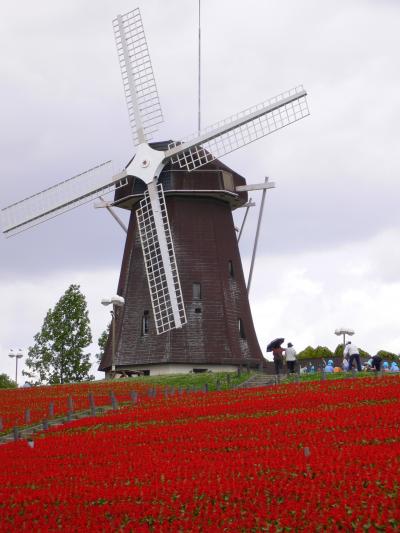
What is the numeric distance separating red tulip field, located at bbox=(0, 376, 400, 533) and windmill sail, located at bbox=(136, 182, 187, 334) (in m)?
15.4

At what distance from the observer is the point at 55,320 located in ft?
208

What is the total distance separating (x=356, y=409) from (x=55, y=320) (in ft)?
143

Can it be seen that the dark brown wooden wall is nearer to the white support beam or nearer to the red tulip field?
the white support beam

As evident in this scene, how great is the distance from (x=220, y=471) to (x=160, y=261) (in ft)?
90.1

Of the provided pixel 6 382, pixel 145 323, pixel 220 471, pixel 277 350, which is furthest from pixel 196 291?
pixel 6 382

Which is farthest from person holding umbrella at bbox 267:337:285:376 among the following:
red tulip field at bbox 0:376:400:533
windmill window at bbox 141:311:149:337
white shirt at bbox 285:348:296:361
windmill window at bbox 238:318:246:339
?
red tulip field at bbox 0:376:400:533

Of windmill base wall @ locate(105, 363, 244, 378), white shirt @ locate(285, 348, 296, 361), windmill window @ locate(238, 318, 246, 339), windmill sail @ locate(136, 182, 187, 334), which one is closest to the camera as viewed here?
white shirt @ locate(285, 348, 296, 361)

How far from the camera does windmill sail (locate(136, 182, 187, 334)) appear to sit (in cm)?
4111

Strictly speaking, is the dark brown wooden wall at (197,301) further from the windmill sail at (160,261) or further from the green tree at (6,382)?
the green tree at (6,382)

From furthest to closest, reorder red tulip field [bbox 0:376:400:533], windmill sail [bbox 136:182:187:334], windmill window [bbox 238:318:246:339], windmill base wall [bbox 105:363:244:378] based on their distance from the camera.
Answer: windmill window [bbox 238:318:246:339] → windmill base wall [bbox 105:363:244:378] → windmill sail [bbox 136:182:187:334] → red tulip field [bbox 0:376:400:533]

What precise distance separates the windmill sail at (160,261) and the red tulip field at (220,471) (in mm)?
15448

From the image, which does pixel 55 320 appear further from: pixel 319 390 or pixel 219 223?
pixel 319 390

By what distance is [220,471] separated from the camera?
51.3 feet

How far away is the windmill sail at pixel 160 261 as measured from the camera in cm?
4111
